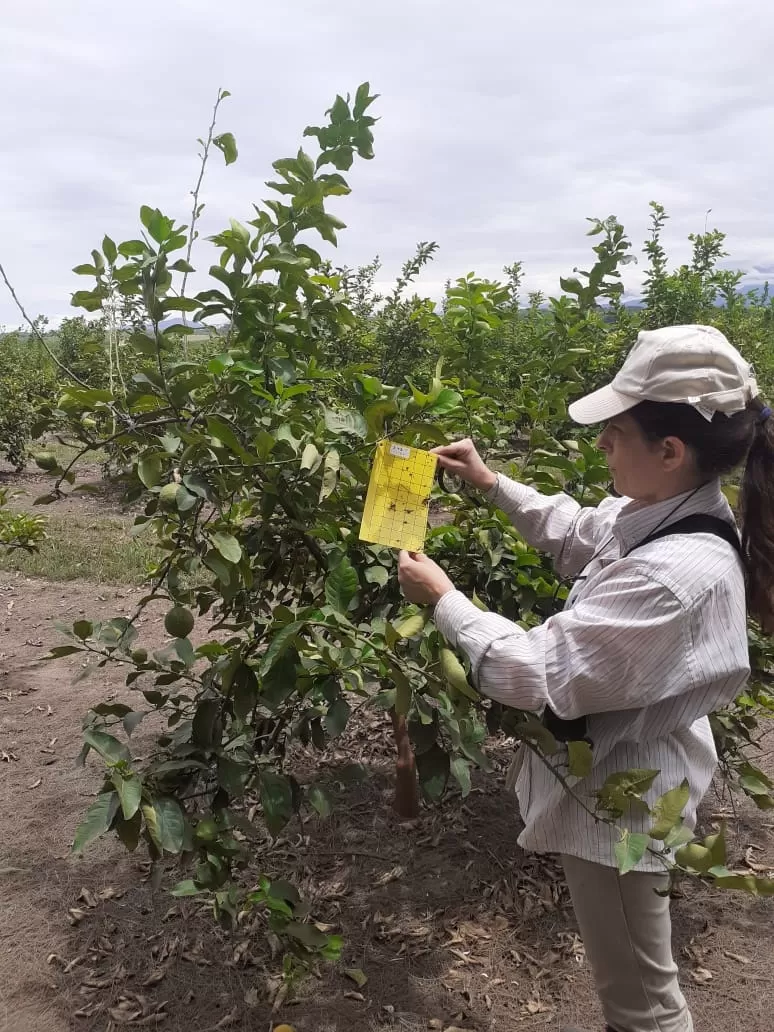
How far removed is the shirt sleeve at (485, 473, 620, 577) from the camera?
1973mm

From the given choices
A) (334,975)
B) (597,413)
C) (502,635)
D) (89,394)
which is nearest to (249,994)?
(334,975)

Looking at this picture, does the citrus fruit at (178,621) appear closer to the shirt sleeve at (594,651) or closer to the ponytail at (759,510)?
the shirt sleeve at (594,651)

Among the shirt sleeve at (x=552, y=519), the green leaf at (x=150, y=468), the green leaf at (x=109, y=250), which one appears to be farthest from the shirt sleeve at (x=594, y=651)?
the green leaf at (x=109, y=250)

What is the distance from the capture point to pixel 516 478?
2395mm

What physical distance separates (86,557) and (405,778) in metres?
4.88

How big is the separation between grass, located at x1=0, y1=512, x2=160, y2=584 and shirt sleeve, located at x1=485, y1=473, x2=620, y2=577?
4279 mm

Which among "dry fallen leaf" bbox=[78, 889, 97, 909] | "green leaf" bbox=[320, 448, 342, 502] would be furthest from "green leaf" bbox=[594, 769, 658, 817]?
"dry fallen leaf" bbox=[78, 889, 97, 909]

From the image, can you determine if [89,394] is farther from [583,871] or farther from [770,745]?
[770,745]

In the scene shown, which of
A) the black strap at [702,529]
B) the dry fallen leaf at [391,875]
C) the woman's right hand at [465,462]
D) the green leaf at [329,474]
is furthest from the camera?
the dry fallen leaf at [391,875]

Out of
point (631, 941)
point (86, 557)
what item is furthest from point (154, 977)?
point (86, 557)

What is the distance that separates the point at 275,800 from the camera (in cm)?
176

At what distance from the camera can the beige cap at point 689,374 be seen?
141 cm

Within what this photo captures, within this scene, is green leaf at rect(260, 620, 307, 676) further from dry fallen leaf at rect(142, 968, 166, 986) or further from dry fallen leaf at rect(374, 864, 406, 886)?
dry fallen leaf at rect(374, 864, 406, 886)

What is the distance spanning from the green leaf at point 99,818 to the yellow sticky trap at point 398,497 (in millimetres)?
715
